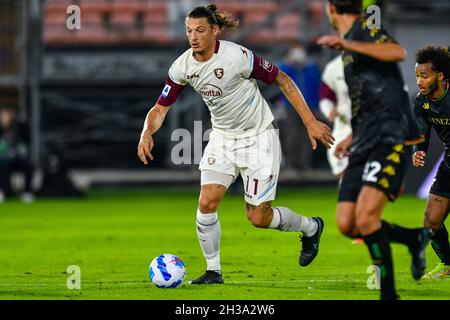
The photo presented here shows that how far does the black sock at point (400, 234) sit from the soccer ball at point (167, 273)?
2.06 meters

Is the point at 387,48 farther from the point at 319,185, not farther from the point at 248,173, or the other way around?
the point at 319,185

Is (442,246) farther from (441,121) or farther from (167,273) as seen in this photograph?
(167,273)

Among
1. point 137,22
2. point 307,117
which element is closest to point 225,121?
point 307,117

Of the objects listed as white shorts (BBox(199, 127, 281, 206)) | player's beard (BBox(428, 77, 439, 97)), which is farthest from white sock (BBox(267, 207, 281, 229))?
player's beard (BBox(428, 77, 439, 97))

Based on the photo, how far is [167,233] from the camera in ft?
49.8

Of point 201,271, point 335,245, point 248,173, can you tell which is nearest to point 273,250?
point 335,245

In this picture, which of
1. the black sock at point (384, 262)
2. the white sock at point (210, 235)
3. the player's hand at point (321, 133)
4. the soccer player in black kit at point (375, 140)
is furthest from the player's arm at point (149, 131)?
the black sock at point (384, 262)

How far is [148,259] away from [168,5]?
16.8 meters

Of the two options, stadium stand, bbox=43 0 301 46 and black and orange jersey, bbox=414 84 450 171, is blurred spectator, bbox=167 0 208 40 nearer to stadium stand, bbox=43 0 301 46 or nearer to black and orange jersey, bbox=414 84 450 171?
stadium stand, bbox=43 0 301 46

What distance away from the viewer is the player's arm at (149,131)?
9438 mm

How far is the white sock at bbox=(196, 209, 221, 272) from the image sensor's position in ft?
32.0

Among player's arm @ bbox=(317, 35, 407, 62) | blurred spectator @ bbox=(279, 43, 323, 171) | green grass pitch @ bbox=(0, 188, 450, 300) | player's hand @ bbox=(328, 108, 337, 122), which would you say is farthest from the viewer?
blurred spectator @ bbox=(279, 43, 323, 171)

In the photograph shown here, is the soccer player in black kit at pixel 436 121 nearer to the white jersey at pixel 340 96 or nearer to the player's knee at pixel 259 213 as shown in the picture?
the player's knee at pixel 259 213

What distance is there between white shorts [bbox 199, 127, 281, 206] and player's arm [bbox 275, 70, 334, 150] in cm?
55
